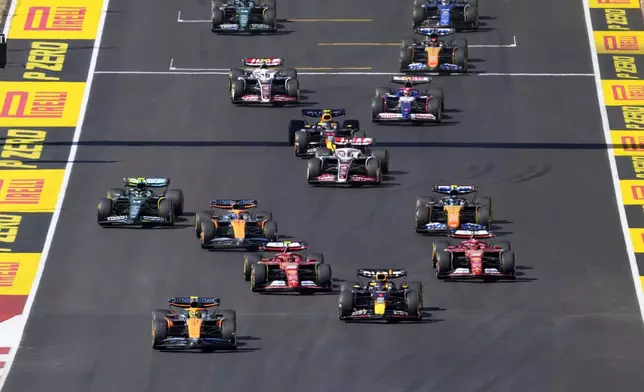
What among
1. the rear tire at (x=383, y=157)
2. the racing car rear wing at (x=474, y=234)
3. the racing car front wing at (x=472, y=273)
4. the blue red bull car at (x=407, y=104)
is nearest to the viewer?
the racing car front wing at (x=472, y=273)

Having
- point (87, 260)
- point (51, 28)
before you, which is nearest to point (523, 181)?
point (87, 260)

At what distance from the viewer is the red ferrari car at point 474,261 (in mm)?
98812

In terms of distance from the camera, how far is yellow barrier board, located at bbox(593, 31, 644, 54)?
123125 mm

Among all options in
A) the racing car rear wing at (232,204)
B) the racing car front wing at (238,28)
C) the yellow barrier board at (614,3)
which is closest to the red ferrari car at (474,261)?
the racing car rear wing at (232,204)

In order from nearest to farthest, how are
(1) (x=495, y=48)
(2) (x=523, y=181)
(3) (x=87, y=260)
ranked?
(3) (x=87, y=260) → (2) (x=523, y=181) → (1) (x=495, y=48)

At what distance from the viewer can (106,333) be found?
95.1 meters

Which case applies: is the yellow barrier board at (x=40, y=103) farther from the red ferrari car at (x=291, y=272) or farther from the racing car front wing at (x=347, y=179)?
the red ferrari car at (x=291, y=272)

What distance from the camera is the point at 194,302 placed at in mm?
92938

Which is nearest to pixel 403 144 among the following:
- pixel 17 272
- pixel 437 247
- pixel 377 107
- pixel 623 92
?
pixel 377 107

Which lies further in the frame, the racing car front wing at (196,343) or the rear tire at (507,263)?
the rear tire at (507,263)

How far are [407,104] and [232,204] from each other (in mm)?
14418

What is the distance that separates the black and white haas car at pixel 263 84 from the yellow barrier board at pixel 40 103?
763 cm

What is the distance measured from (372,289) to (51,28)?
35578 mm

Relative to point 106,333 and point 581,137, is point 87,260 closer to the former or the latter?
point 106,333
